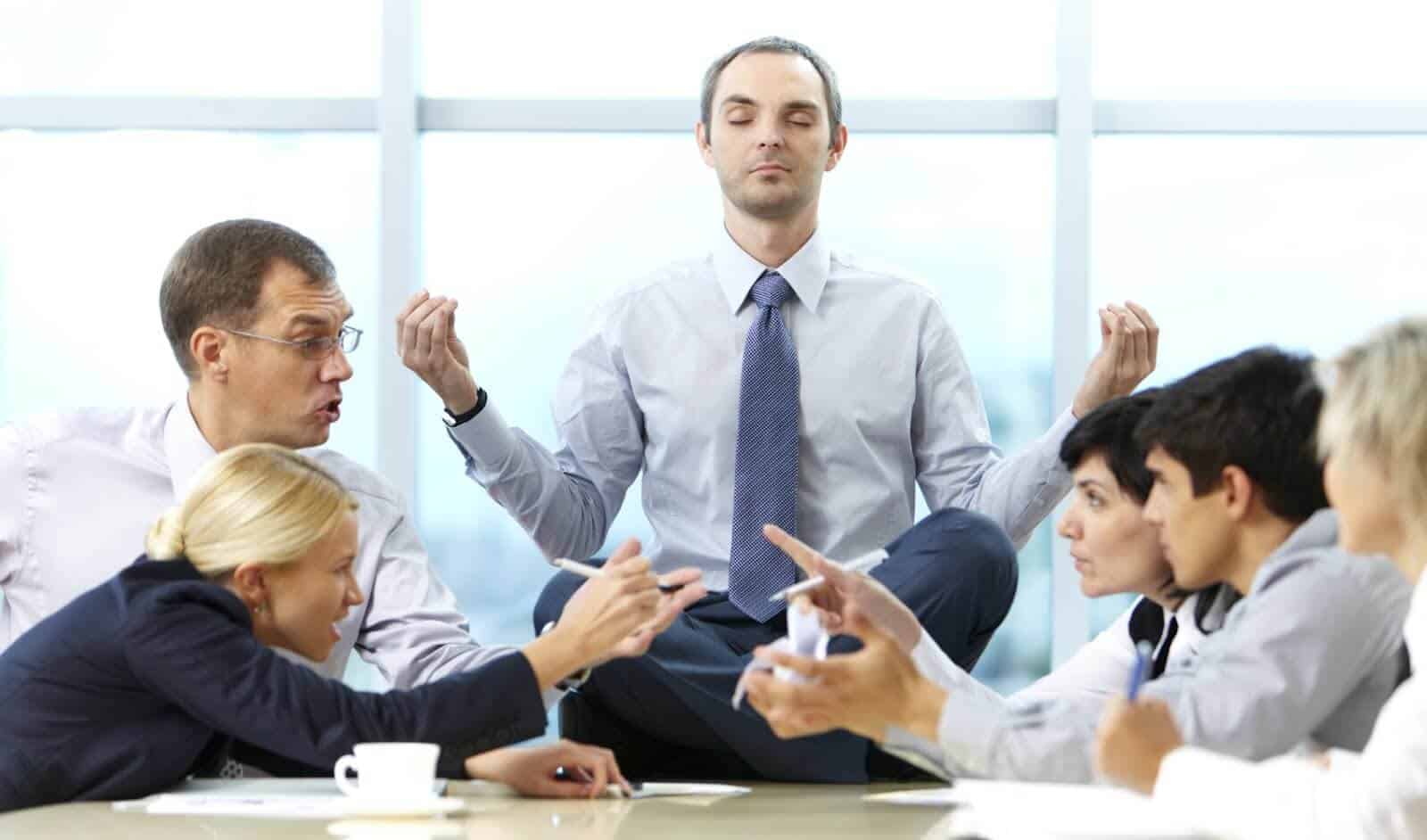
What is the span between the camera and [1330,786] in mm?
1615

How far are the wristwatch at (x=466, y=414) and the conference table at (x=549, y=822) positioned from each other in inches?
38.1

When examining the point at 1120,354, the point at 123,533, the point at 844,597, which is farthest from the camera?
the point at 1120,354

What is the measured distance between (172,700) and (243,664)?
0.14 meters

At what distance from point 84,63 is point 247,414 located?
2.58 m

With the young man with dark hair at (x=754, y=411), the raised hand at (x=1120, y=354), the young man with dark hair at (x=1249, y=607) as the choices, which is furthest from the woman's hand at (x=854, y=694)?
the raised hand at (x=1120, y=354)

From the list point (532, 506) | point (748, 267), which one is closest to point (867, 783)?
point (532, 506)

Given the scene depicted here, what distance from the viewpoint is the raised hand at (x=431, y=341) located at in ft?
10.3

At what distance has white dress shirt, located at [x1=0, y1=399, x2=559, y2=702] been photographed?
295cm

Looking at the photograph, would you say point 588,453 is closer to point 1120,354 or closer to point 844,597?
point 1120,354

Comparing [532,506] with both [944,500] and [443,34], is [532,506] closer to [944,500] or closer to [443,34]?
[944,500]

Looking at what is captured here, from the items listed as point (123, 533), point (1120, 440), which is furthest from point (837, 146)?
point (123, 533)

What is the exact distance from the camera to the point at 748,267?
3645 millimetres

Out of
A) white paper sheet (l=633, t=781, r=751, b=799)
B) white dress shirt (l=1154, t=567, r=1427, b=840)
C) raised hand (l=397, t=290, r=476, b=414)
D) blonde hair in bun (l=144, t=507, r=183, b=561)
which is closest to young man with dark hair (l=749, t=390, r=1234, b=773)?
white paper sheet (l=633, t=781, r=751, b=799)

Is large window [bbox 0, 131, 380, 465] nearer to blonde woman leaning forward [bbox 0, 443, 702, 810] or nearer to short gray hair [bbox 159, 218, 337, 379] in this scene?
short gray hair [bbox 159, 218, 337, 379]
